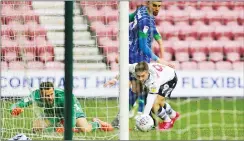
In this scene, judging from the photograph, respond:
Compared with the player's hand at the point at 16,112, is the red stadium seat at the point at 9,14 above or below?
above

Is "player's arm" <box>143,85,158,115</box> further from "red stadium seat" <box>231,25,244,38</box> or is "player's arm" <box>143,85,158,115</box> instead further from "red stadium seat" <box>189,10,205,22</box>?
"red stadium seat" <box>231,25,244,38</box>

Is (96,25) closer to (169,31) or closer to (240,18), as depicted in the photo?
(169,31)

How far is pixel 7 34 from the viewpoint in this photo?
6359 mm

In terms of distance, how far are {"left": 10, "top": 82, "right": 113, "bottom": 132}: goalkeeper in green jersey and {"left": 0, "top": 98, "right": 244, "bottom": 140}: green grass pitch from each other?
5 centimetres

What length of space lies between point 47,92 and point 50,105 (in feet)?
0.63

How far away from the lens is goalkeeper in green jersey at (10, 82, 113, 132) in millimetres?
6059

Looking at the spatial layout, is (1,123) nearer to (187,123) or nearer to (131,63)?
(131,63)

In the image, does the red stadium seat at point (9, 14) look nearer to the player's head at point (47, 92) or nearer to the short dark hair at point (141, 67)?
the player's head at point (47, 92)

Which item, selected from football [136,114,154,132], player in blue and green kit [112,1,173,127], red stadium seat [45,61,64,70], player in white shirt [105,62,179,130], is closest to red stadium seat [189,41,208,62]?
red stadium seat [45,61,64,70]

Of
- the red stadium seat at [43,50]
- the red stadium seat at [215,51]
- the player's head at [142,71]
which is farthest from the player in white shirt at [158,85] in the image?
the red stadium seat at [215,51]

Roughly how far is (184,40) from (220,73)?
94 cm

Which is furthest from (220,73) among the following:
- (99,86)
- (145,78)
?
(145,78)

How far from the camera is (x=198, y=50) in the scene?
37.9ft

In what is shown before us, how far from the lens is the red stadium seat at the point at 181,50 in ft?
37.7
